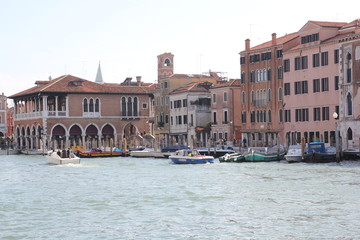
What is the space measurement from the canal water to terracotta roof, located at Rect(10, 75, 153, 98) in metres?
33.5

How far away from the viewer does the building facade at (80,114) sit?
2793 inches

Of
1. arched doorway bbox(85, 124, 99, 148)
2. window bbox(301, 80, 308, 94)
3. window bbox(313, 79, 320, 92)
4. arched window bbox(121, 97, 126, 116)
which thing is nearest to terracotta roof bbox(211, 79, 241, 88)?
window bbox(301, 80, 308, 94)

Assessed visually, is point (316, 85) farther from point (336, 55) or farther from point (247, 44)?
point (247, 44)

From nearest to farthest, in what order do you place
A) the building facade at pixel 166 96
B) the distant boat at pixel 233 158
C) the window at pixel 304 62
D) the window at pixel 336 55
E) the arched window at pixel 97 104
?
1. the distant boat at pixel 233 158
2. the window at pixel 336 55
3. the window at pixel 304 62
4. the building facade at pixel 166 96
5. the arched window at pixel 97 104

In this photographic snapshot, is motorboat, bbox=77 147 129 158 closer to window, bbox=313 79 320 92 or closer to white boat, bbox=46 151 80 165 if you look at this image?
white boat, bbox=46 151 80 165

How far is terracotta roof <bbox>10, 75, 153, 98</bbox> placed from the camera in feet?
234

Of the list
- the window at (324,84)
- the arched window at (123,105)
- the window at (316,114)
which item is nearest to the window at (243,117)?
the window at (316,114)

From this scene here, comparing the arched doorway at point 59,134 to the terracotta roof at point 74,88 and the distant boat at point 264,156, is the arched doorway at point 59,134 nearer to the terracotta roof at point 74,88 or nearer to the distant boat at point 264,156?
the terracotta roof at point 74,88

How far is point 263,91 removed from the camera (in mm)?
55469

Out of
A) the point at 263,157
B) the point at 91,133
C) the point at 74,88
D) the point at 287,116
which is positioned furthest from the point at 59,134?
the point at 263,157

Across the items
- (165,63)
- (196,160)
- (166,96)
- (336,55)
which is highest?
(165,63)

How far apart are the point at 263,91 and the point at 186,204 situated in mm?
31853

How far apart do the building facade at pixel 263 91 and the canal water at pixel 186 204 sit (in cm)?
1576

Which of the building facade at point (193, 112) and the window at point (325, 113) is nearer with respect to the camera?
the window at point (325, 113)
